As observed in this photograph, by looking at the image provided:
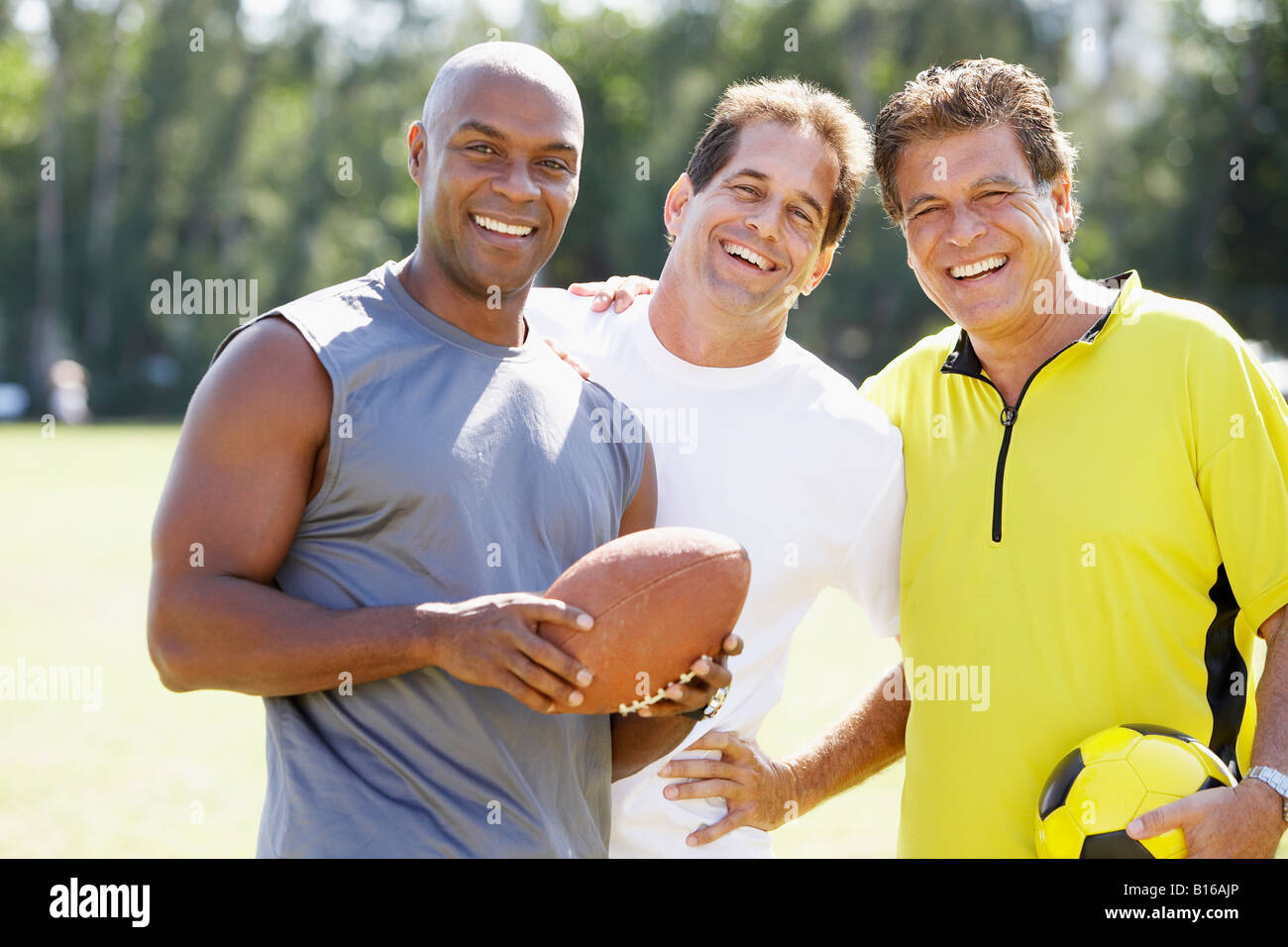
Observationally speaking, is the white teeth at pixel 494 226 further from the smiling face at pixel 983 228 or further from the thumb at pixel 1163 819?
the thumb at pixel 1163 819

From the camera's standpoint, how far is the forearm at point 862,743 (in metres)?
3.59

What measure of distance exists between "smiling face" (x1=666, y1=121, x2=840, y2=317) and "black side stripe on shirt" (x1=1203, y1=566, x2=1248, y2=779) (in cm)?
141

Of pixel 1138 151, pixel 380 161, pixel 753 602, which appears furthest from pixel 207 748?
pixel 380 161

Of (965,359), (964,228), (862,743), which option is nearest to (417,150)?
(964,228)

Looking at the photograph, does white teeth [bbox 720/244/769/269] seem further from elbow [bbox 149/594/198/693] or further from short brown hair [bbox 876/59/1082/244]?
elbow [bbox 149/594/198/693]

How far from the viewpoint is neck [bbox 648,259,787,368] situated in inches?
141

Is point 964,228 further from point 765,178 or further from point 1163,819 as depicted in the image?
point 1163,819

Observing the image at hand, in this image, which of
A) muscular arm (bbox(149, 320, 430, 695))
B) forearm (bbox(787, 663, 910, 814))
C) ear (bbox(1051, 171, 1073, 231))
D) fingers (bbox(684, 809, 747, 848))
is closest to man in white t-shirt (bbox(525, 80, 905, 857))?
fingers (bbox(684, 809, 747, 848))

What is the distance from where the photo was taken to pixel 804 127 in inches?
146

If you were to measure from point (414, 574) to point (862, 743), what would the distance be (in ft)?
5.77

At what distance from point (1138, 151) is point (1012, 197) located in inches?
1120

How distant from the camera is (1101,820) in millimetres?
2912

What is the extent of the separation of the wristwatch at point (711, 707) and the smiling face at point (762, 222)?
1246mm

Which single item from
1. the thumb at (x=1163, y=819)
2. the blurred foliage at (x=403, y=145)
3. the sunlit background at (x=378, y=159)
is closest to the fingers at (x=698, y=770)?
the thumb at (x=1163, y=819)
